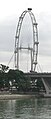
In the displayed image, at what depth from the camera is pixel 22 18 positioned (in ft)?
552

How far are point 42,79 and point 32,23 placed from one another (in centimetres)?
3533

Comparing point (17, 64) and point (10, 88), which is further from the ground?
point (17, 64)

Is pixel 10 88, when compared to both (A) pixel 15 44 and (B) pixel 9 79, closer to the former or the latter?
(B) pixel 9 79

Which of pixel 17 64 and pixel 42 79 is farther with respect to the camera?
pixel 42 79

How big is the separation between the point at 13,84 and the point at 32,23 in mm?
29533

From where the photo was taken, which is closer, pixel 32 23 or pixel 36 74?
pixel 32 23

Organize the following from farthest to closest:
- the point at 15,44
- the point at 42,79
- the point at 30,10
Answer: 1. the point at 42,79
2. the point at 15,44
3. the point at 30,10

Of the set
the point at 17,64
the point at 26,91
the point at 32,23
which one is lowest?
the point at 26,91

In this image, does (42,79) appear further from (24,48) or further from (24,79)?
(24,48)

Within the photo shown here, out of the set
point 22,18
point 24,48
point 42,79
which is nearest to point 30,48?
point 24,48

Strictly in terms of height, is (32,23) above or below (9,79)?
above

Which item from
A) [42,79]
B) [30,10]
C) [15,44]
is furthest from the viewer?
[42,79]

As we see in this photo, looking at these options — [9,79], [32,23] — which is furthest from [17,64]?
[32,23]

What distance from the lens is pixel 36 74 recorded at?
621 ft
